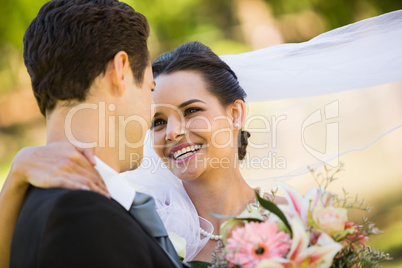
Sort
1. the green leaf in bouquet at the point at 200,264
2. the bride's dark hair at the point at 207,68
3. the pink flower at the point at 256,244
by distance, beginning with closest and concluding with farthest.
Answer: the pink flower at the point at 256,244 < the green leaf in bouquet at the point at 200,264 < the bride's dark hair at the point at 207,68

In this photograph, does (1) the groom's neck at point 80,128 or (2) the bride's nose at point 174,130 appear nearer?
(1) the groom's neck at point 80,128

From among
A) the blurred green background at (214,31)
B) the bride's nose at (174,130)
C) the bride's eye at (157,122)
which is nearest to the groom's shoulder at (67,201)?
the bride's nose at (174,130)

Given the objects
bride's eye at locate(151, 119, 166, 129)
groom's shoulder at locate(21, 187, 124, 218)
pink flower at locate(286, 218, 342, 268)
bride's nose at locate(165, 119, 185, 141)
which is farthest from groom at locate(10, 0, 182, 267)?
bride's eye at locate(151, 119, 166, 129)

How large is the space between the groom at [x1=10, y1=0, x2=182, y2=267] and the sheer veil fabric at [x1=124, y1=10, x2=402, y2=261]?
1.15m

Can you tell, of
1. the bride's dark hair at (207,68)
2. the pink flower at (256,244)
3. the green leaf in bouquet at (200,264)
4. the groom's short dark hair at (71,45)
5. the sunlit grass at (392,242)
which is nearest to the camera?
the pink flower at (256,244)

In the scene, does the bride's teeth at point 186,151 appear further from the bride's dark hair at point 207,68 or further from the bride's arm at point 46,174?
the bride's arm at point 46,174

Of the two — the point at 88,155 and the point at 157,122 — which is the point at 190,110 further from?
the point at 88,155

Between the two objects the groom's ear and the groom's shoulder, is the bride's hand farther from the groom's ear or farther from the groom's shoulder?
the groom's ear

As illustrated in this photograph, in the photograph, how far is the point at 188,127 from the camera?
3.36 metres

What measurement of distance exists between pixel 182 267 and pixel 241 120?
1616mm

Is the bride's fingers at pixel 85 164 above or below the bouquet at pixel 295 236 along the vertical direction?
above

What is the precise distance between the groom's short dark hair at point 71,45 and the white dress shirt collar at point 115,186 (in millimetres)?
305

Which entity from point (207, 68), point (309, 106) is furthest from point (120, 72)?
point (309, 106)

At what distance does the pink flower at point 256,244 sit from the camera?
1.93 metres
